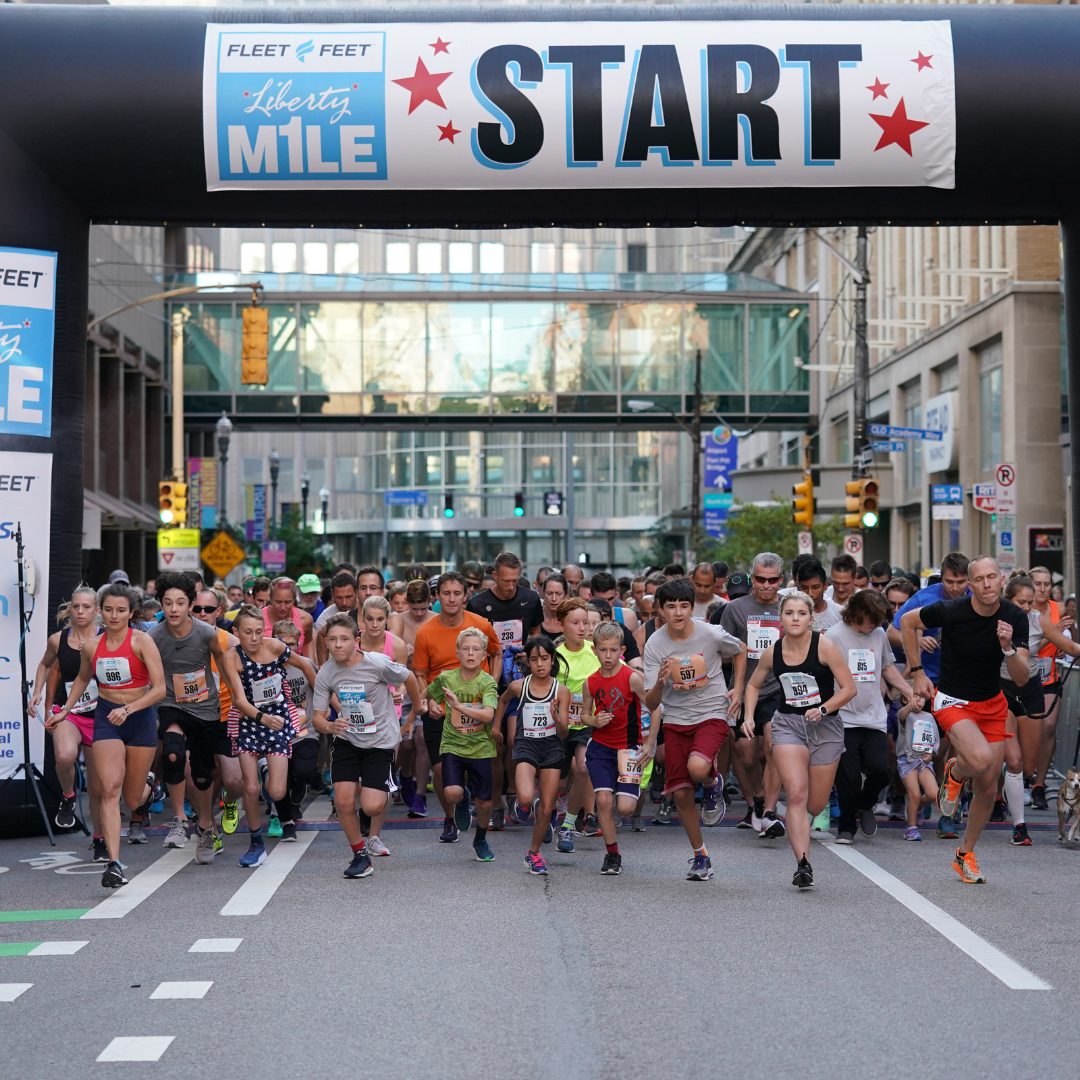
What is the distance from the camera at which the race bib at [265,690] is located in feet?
34.9

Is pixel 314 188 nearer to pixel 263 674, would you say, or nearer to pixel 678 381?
pixel 263 674

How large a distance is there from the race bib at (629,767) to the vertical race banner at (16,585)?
14.6 ft

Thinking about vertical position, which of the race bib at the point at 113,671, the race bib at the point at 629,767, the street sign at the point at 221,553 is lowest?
the race bib at the point at 629,767

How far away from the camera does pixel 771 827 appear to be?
11.3 m

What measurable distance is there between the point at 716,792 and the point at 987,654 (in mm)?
3088

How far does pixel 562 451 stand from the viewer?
82.1 metres

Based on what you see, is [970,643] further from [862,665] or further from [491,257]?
[491,257]

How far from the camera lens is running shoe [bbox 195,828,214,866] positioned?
10438mm

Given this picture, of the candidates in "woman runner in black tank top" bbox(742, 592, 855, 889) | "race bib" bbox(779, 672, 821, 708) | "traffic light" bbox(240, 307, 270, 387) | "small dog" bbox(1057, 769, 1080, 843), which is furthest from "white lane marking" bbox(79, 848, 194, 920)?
"traffic light" bbox(240, 307, 270, 387)

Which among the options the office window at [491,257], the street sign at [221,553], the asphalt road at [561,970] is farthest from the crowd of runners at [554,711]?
the office window at [491,257]

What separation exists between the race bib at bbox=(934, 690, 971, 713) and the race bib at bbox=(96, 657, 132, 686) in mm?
5051

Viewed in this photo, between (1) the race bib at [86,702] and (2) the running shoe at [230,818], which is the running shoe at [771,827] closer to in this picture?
(2) the running shoe at [230,818]

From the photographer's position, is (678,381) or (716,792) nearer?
(716,792)

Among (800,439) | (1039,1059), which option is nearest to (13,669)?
(1039,1059)
